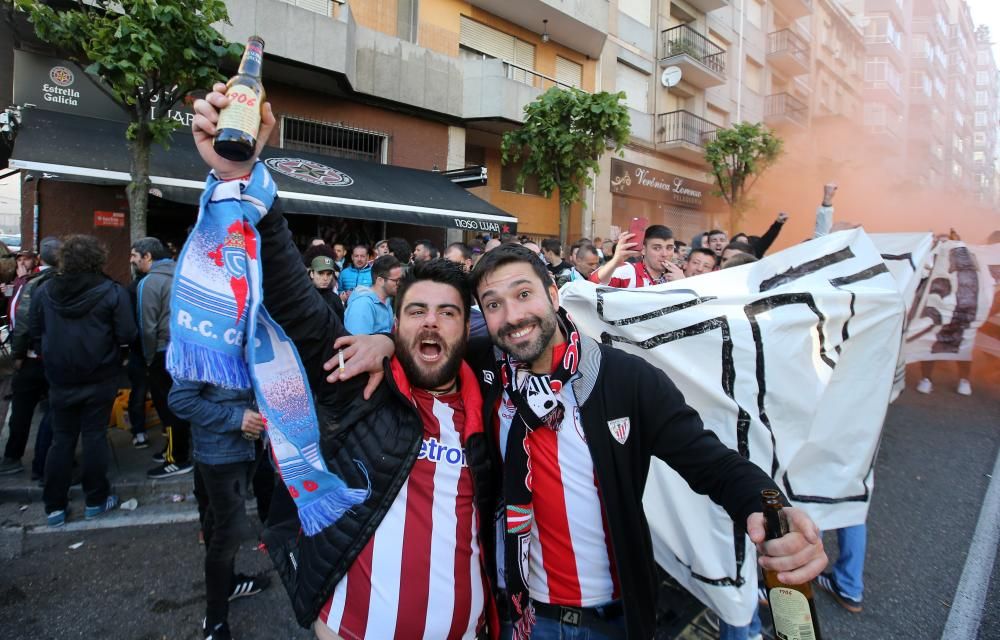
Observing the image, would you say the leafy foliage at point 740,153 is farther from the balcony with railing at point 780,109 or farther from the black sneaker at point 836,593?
the black sneaker at point 836,593

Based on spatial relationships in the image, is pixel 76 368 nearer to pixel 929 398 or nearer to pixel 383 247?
pixel 383 247

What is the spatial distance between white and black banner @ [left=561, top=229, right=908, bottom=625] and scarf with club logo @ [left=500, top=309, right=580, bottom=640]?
3.80 feet

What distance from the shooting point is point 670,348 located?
270 cm

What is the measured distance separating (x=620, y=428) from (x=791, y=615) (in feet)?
2.09

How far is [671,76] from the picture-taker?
693 inches

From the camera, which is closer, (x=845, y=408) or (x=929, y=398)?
(x=845, y=408)

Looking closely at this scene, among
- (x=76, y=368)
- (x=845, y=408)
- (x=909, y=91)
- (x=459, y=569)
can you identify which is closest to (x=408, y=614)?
(x=459, y=569)

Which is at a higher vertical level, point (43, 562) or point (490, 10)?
point (490, 10)

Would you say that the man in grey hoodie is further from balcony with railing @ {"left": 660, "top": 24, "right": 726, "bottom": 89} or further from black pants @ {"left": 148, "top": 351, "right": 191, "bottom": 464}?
balcony with railing @ {"left": 660, "top": 24, "right": 726, "bottom": 89}

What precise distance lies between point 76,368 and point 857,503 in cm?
517

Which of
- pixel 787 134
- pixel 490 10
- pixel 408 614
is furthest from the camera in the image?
pixel 787 134

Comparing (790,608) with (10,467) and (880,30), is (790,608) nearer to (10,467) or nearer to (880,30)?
(10,467)

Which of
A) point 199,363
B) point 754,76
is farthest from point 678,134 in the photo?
point 199,363

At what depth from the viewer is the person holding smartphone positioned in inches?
154
